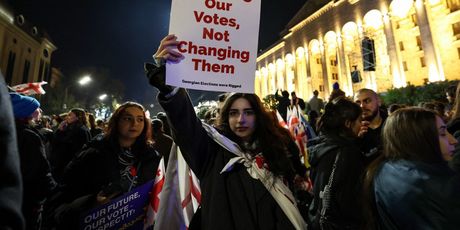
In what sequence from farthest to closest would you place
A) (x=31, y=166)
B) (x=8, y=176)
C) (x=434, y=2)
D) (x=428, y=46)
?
1. (x=434, y=2)
2. (x=428, y=46)
3. (x=31, y=166)
4. (x=8, y=176)

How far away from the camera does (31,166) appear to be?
9.45 ft

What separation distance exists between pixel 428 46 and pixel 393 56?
3332 mm

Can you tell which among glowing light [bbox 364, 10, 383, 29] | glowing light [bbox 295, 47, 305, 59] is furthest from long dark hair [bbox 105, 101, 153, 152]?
glowing light [bbox 295, 47, 305, 59]

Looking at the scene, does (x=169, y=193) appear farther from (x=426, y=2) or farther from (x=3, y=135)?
(x=426, y=2)

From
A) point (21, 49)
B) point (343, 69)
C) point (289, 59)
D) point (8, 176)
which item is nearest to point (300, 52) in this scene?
point (289, 59)

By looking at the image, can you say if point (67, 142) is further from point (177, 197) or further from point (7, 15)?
point (7, 15)

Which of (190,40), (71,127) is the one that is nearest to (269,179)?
(190,40)

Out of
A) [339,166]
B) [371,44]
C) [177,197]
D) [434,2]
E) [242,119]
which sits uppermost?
[434,2]

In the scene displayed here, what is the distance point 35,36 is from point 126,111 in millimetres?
58005

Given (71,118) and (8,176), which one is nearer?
(8,176)

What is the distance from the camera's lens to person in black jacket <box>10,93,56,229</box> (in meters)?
2.84

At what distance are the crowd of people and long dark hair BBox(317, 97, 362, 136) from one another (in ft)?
0.04

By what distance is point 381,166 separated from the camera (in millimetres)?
2033

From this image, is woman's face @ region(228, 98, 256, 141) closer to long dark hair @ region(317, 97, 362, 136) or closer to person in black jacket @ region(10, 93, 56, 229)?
long dark hair @ region(317, 97, 362, 136)
